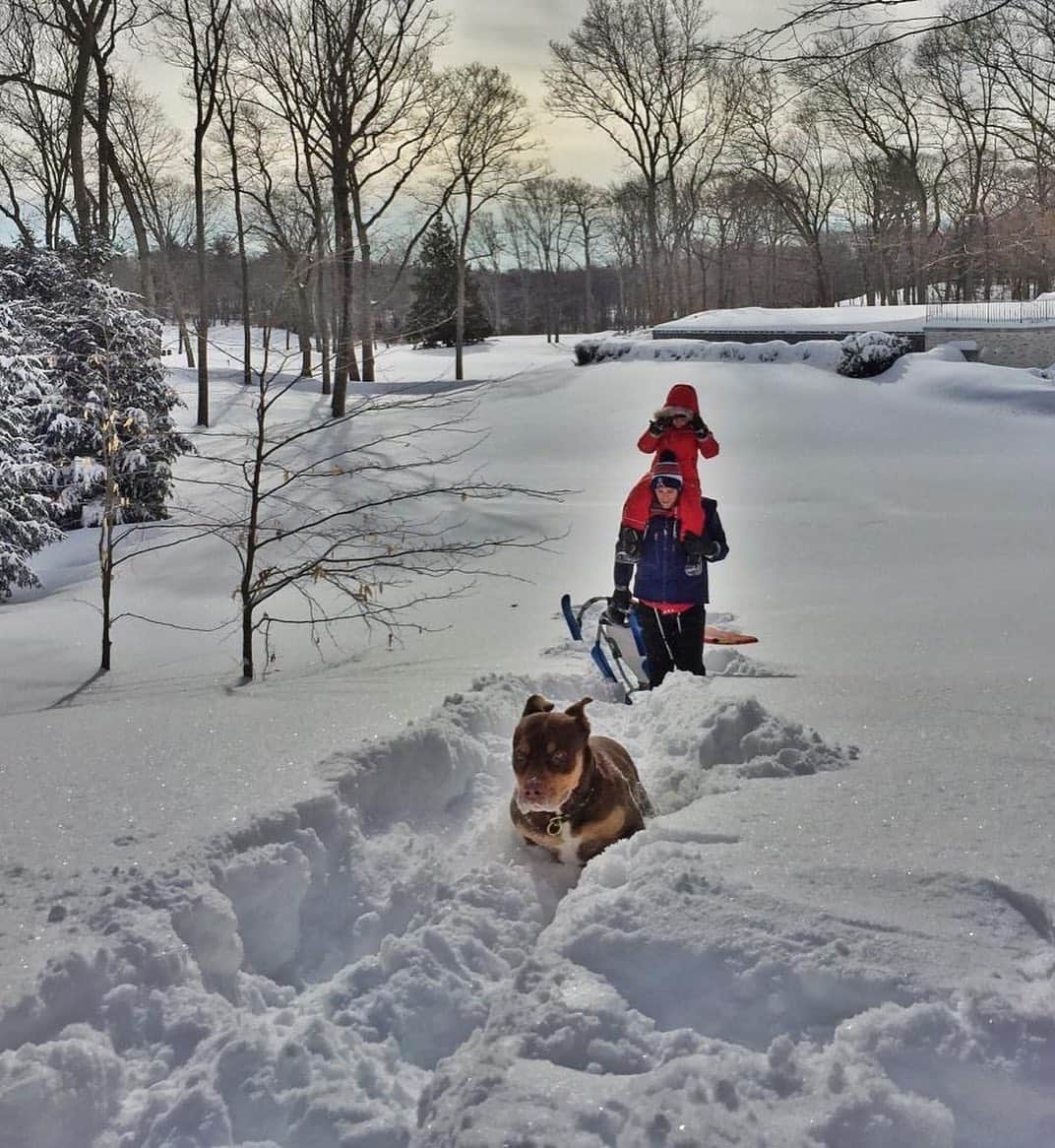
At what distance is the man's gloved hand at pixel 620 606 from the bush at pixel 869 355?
17.5 meters

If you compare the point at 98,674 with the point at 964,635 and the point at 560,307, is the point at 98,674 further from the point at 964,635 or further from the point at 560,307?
the point at 560,307

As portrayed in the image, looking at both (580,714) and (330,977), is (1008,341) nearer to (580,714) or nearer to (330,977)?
(580,714)

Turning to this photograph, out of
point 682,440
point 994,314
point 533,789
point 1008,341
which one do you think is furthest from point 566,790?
point 994,314

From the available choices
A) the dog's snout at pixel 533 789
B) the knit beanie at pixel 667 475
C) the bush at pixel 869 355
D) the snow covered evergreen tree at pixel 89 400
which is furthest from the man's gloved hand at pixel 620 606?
the bush at pixel 869 355

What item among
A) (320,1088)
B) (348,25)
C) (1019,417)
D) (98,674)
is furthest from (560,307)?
(320,1088)

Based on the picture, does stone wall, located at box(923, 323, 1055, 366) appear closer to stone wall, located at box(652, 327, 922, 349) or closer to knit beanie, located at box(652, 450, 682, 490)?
stone wall, located at box(652, 327, 922, 349)

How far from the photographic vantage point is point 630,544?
578cm

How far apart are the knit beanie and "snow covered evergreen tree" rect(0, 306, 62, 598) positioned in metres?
9.40

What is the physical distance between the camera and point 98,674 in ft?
25.1

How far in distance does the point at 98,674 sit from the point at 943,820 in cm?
643

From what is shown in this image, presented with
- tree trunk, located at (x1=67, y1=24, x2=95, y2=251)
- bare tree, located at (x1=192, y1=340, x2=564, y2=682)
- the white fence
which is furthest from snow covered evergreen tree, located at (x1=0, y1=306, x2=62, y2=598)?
the white fence

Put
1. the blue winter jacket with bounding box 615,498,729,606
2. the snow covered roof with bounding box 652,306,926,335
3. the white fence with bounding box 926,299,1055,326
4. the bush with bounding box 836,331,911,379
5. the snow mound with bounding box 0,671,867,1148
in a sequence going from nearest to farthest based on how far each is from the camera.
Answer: the snow mound with bounding box 0,671,867,1148 < the blue winter jacket with bounding box 615,498,729,606 < the bush with bounding box 836,331,911,379 < the white fence with bounding box 926,299,1055,326 < the snow covered roof with bounding box 652,306,926,335

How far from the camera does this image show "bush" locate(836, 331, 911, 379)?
21578 millimetres

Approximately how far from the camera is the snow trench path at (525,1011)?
82.0 inches
